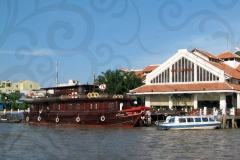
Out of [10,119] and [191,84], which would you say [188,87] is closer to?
[191,84]

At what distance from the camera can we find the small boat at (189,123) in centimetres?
3872

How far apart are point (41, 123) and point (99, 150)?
2864cm

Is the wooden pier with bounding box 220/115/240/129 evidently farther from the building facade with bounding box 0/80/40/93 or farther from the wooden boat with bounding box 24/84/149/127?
the building facade with bounding box 0/80/40/93

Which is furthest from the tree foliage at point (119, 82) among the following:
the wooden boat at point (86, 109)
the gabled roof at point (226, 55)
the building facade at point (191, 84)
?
the gabled roof at point (226, 55)

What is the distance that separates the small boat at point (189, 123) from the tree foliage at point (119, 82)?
21.0 m

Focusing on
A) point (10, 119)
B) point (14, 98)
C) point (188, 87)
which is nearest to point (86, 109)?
point (188, 87)

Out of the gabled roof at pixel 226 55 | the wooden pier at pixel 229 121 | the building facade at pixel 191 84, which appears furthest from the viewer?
the gabled roof at pixel 226 55

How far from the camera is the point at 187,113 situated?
4594cm

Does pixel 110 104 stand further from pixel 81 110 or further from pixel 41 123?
pixel 41 123

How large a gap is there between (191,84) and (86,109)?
14.2 meters

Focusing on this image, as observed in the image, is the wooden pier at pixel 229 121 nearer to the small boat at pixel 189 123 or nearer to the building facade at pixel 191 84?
the small boat at pixel 189 123

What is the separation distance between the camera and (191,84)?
51.0 metres

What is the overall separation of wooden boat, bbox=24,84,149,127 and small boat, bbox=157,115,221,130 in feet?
14.5

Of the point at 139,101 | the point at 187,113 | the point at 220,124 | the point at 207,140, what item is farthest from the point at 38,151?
the point at 139,101
